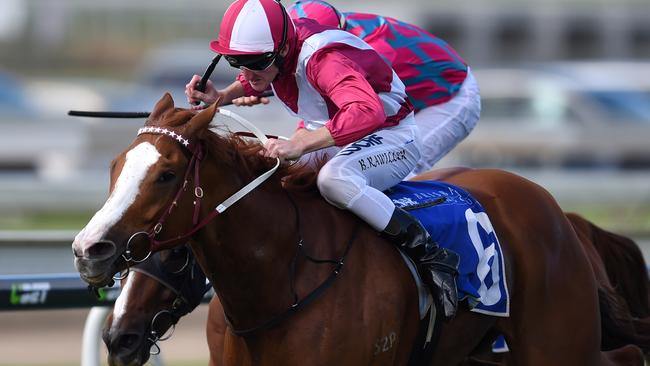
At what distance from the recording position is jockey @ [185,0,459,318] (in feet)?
13.1

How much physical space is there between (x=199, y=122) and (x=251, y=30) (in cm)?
45

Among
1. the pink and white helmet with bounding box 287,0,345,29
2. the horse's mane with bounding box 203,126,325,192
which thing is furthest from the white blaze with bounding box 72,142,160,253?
the pink and white helmet with bounding box 287,0,345,29

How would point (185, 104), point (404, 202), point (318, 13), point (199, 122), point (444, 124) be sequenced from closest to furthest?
point (199, 122)
point (404, 202)
point (318, 13)
point (444, 124)
point (185, 104)

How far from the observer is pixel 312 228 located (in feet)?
13.7

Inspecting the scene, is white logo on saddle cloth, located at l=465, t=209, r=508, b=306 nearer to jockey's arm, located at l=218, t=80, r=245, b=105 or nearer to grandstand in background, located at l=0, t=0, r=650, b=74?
jockey's arm, located at l=218, t=80, r=245, b=105

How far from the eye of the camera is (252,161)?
409 centimetres

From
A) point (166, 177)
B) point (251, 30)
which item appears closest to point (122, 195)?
point (166, 177)

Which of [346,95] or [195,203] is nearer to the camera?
[195,203]

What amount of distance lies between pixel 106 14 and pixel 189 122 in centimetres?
3376

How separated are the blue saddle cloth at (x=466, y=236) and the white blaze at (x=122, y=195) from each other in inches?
44.3

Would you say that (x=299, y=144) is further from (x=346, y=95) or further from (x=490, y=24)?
(x=490, y=24)

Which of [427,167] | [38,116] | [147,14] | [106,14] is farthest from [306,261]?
[106,14]

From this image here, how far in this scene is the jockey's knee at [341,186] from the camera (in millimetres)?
4148

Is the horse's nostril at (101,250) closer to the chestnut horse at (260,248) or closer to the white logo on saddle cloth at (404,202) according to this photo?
the chestnut horse at (260,248)
